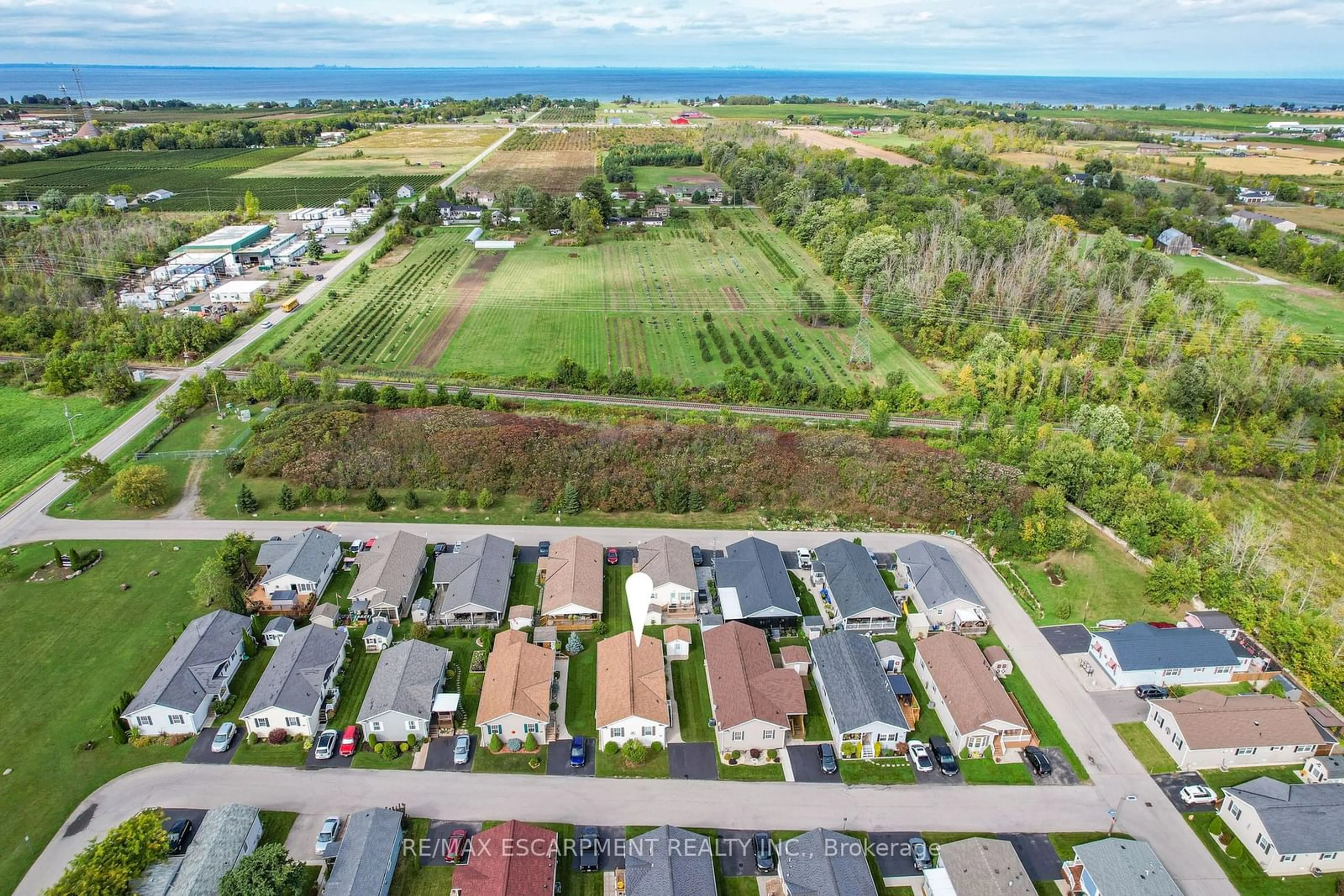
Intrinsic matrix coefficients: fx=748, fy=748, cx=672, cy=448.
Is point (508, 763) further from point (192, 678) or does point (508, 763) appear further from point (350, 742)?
point (192, 678)

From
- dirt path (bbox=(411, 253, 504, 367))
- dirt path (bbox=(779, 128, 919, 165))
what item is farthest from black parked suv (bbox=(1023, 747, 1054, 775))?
dirt path (bbox=(779, 128, 919, 165))

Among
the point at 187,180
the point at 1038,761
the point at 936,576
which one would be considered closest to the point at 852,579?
the point at 936,576

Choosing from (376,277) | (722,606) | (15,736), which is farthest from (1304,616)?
(376,277)

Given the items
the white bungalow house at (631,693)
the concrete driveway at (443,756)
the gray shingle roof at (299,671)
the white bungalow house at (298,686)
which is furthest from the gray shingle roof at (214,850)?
the white bungalow house at (631,693)

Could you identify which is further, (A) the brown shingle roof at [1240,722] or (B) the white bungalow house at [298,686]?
(B) the white bungalow house at [298,686]

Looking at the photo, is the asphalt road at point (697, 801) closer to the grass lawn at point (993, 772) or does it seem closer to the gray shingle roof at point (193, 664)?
the grass lawn at point (993, 772)

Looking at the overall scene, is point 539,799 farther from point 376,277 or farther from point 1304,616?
point 376,277
